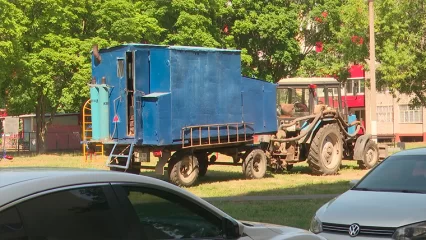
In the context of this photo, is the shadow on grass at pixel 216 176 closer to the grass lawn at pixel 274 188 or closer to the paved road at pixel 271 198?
the grass lawn at pixel 274 188

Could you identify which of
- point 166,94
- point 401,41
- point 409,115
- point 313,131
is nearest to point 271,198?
point 166,94

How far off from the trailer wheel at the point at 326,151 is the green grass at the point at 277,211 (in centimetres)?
586

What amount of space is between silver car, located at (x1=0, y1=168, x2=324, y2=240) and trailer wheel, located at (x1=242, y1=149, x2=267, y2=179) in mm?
14619

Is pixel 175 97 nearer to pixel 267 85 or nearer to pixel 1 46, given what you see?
pixel 267 85

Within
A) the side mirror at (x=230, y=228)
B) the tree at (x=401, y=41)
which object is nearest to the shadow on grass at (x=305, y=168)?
the side mirror at (x=230, y=228)

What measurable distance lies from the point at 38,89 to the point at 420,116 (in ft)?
126

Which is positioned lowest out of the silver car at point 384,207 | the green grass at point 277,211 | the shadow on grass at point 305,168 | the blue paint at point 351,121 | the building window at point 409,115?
the green grass at point 277,211

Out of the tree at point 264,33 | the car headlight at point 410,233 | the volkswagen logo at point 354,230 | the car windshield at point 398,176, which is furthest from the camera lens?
the tree at point 264,33

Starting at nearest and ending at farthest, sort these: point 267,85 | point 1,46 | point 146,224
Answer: point 146,224 → point 267,85 → point 1,46

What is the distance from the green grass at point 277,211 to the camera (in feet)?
39.9

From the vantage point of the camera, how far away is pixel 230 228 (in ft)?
17.3

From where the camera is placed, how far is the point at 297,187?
17766 mm

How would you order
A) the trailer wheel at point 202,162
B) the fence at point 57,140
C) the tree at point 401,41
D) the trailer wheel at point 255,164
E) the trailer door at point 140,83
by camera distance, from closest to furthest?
the trailer door at point 140,83 → the trailer wheel at point 255,164 → the trailer wheel at point 202,162 → the tree at point 401,41 → the fence at point 57,140

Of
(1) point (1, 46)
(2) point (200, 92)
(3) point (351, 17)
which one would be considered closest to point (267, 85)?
(2) point (200, 92)
